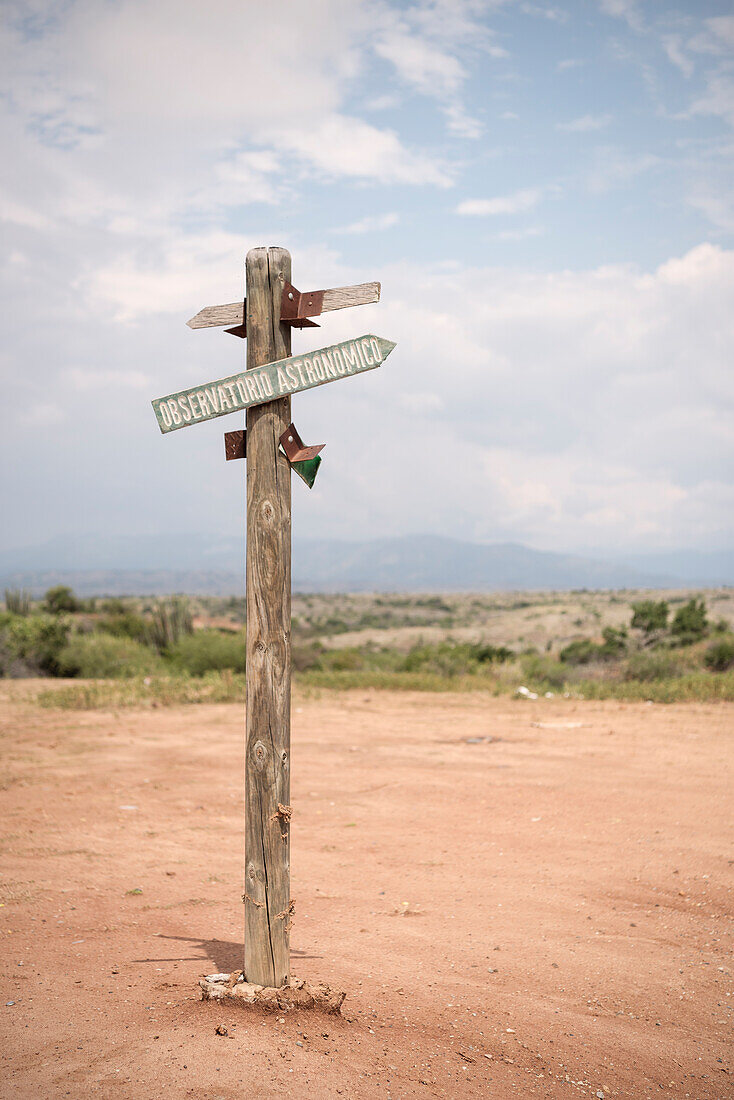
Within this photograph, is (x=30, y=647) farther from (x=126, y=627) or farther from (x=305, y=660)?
(x=126, y=627)

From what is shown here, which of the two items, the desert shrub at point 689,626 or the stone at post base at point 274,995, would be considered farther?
the desert shrub at point 689,626

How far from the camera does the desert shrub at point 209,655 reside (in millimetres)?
20312

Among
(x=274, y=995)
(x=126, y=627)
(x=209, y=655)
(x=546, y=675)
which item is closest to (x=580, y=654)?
(x=546, y=675)

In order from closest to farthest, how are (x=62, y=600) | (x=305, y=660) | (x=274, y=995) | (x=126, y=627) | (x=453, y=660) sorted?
Result: (x=274, y=995) → (x=453, y=660) → (x=305, y=660) → (x=126, y=627) → (x=62, y=600)

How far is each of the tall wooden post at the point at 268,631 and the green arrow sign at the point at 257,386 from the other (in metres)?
0.11

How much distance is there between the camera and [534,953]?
17.8 ft

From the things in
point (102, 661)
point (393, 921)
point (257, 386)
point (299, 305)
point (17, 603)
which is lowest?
point (393, 921)

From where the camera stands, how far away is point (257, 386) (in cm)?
402

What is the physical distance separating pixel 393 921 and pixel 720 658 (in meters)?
16.3

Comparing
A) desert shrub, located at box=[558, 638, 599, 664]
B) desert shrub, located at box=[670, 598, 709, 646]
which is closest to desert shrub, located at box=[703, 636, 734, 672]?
desert shrub, located at box=[558, 638, 599, 664]

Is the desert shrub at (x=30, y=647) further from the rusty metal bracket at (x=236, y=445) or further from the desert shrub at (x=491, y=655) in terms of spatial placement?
the rusty metal bracket at (x=236, y=445)

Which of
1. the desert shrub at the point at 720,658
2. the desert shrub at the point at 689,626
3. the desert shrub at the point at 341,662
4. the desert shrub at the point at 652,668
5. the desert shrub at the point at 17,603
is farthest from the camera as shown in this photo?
the desert shrub at the point at 17,603

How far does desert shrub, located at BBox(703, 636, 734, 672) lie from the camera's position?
20.0 metres

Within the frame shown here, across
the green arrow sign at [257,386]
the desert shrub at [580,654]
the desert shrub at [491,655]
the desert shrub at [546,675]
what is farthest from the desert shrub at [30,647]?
the green arrow sign at [257,386]
